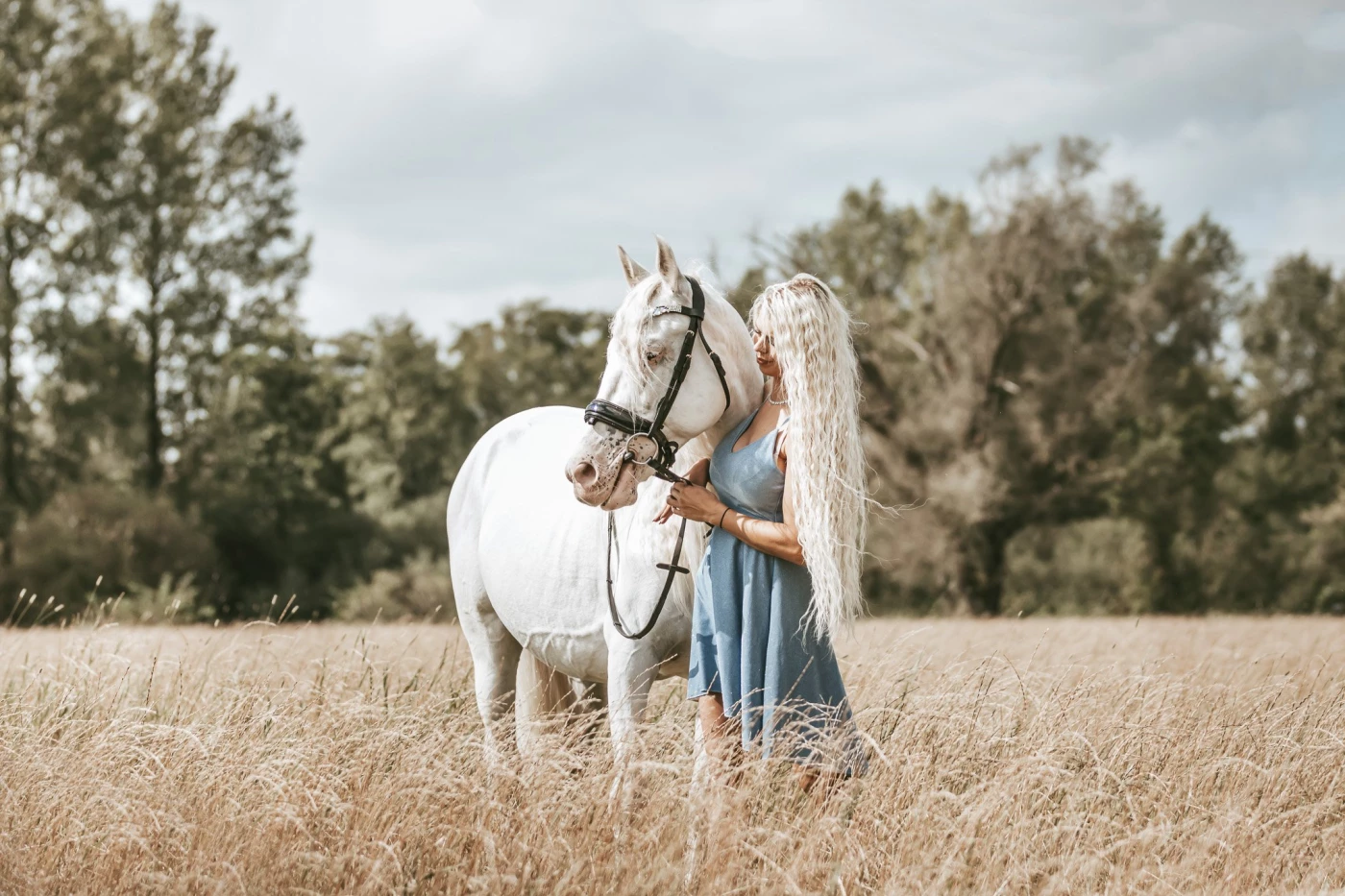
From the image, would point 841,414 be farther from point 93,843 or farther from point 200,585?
point 200,585

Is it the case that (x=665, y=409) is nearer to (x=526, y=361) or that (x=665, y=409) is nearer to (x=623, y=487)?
(x=623, y=487)

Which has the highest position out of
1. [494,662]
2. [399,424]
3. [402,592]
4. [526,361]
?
[526,361]

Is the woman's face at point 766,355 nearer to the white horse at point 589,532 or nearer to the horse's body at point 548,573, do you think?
the white horse at point 589,532

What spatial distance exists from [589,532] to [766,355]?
114 cm

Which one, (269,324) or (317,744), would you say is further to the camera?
(269,324)

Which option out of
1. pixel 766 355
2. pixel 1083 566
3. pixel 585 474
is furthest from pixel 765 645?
pixel 1083 566

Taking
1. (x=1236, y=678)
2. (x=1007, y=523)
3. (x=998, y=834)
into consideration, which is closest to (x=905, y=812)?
(x=998, y=834)

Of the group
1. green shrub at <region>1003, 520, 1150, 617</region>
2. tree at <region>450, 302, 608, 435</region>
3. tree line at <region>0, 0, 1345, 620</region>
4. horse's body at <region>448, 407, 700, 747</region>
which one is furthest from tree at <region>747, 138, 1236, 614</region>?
horse's body at <region>448, 407, 700, 747</region>

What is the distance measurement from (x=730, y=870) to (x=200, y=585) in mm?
24778

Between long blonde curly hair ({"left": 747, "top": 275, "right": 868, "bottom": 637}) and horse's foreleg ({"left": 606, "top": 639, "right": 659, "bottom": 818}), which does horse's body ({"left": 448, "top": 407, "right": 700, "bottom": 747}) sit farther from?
long blonde curly hair ({"left": 747, "top": 275, "right": 868, "bottom": 637})

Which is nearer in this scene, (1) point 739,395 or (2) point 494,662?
(1) point 739,395

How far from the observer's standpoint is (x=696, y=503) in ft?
11.0

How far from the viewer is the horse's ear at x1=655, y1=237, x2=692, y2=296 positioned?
3436mm

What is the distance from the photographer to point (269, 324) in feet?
94.4
